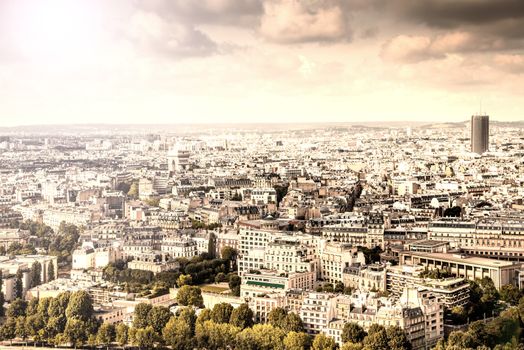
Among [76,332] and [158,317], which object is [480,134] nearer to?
[158,317]

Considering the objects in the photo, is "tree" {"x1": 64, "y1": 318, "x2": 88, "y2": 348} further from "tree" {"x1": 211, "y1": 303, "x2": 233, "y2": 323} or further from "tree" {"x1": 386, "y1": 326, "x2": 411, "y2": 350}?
"tree" {"x1": 386, "y1": 326, "x2": 411, "y2": 350}

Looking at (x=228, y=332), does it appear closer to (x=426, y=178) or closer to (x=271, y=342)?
(x=271, y=342)

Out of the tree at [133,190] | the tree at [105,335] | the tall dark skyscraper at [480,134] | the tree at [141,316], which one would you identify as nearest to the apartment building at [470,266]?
the tree at [141,316]

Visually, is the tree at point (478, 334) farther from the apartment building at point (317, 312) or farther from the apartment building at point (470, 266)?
the apartment building at point (470, 266)

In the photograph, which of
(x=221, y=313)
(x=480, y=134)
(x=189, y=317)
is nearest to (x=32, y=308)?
(x=189, y=317)

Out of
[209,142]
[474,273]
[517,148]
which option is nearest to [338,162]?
[209,142]

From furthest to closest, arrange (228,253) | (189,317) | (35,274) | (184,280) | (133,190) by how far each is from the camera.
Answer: (133,190), (228,253), (35,274), (184,280), (189,317)
